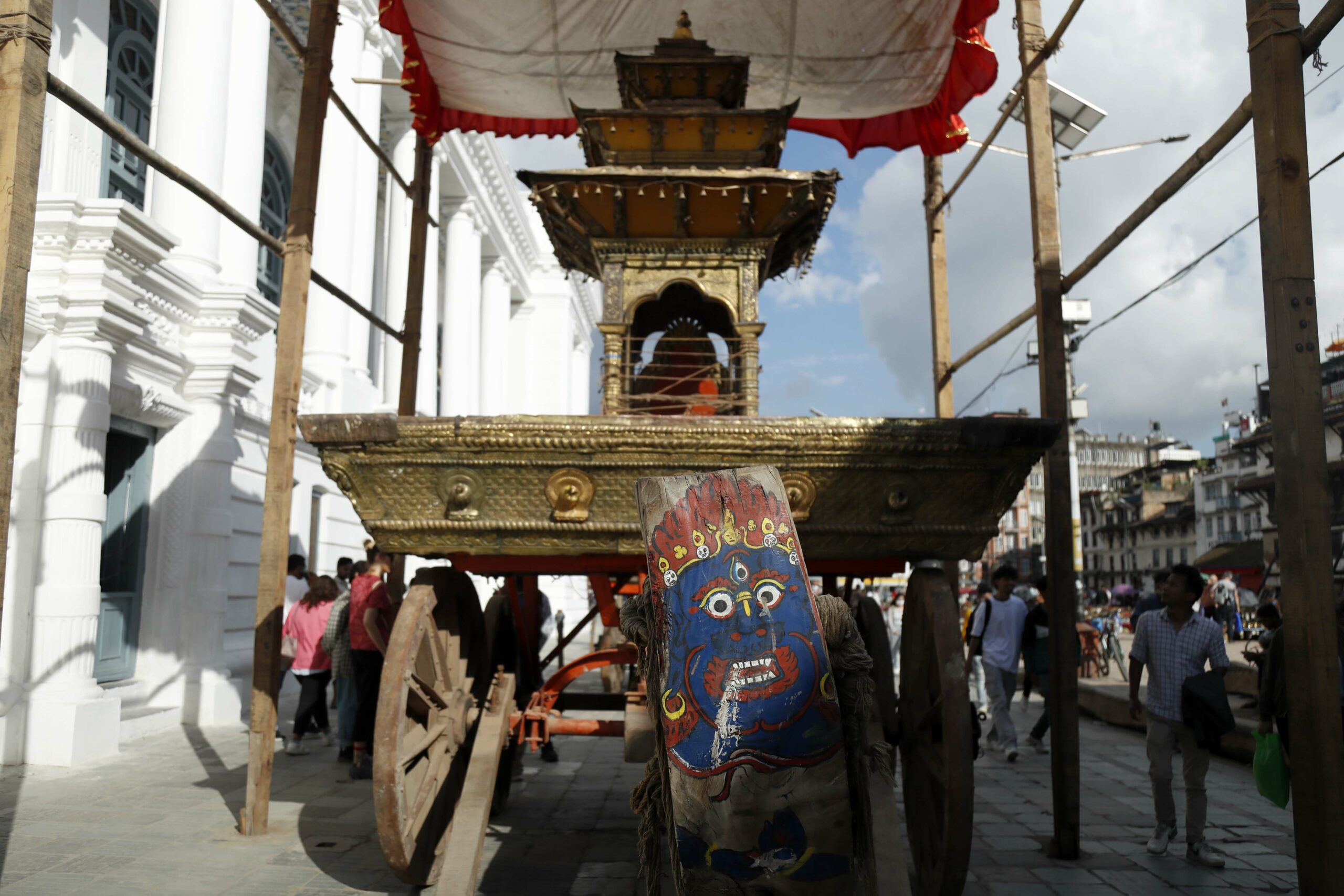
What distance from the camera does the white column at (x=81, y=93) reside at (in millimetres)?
8812

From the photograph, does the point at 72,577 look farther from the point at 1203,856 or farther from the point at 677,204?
the point at 1203,856

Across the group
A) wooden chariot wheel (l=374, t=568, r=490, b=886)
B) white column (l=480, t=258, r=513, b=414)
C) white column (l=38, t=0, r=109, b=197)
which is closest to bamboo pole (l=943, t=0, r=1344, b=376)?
wooden chariot wheel (l=374, t=568, r=490, b=886)

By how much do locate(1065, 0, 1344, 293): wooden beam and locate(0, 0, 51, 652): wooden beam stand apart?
3.94m

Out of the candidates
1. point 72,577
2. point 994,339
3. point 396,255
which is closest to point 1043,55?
point 994,339

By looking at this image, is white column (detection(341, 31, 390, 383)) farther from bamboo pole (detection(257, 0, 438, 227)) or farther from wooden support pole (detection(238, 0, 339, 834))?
wooden support pole (detection(238, 0, 339, 834))

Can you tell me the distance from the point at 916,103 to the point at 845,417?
4892 millimetres

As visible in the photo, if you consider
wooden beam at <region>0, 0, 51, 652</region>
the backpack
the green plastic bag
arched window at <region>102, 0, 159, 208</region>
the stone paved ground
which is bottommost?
the stone paved ground

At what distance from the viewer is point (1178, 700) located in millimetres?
5148

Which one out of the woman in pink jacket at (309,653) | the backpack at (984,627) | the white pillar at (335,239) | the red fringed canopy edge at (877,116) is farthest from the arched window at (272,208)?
the backpack at (984,627)

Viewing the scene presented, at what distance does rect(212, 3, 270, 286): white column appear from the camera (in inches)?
407

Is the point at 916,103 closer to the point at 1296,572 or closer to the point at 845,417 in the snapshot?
the point at 845,417

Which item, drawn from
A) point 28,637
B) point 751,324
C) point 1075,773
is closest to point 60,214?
point 28,637

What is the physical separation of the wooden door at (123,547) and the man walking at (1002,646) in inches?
286

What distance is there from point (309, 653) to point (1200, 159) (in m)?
7.21
